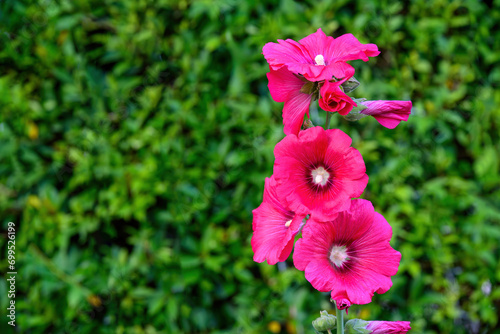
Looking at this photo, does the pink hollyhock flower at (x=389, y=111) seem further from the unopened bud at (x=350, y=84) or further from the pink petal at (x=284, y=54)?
the pink petal at (x=284, y=54)

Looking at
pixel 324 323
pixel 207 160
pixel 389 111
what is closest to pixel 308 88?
pixel 389 111

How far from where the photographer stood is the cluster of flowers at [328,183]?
86 cm

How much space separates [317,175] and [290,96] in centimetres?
17

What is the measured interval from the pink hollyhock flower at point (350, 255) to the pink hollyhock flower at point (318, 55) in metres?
0.25

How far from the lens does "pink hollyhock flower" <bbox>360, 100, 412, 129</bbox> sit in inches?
36.4

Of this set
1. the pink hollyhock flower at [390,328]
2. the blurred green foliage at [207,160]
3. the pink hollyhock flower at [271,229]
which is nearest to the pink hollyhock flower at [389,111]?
the pink hollyhock flower at [271,229]

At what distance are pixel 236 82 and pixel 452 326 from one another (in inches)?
57.8

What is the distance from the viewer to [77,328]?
2.22 meters

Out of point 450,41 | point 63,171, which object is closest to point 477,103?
point 450,41

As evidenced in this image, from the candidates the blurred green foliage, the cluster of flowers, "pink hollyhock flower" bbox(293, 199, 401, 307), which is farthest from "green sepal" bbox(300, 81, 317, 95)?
the blurred green foliage

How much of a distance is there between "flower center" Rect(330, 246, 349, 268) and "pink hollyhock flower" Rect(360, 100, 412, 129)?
0.26 m

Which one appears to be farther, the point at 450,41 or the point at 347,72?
the point at 450,41

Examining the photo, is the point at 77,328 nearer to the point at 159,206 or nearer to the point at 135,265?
the point at 135,265

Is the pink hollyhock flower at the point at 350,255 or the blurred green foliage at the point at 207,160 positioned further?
the blurred green foliage at the point at 207,160
